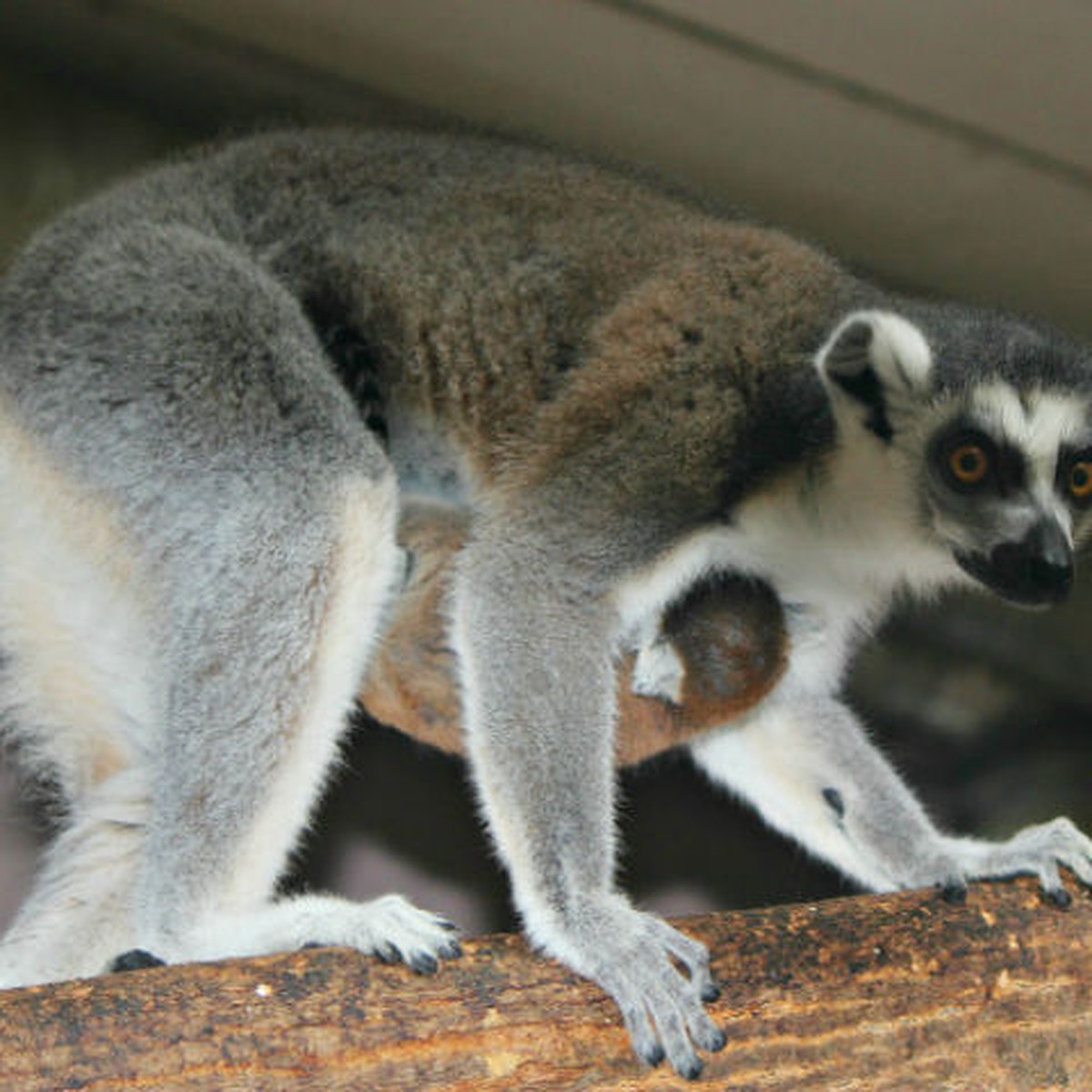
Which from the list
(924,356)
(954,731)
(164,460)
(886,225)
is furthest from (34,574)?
(954,731)

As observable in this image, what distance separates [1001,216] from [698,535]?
215 centimetres

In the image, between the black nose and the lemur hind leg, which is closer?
the lemur hind leg

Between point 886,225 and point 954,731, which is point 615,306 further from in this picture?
point 954,731

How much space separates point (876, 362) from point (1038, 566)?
24.4 inches

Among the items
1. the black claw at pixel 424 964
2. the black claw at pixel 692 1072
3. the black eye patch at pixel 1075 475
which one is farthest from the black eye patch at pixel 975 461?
the black claw at pixel 424 964

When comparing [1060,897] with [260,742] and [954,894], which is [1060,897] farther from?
[260,742]

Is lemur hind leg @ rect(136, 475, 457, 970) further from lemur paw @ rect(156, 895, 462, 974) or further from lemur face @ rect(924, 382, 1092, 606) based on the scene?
lemur face @ rect(924, 382, 1092, 606)

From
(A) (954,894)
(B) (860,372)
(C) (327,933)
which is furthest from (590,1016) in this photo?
(B) (860,372)

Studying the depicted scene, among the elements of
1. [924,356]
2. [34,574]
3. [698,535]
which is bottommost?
[34,574]

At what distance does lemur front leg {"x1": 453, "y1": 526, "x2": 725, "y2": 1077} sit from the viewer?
282cm

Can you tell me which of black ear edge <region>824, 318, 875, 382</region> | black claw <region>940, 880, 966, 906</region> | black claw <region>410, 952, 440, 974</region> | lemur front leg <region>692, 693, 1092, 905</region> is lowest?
lemur front leg <region>692, 693, 1092, 905</region>

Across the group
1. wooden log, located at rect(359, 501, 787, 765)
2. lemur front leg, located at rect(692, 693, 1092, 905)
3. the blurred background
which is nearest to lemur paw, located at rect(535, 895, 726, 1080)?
wooden log, located at rect(359, 501, 787, 765)

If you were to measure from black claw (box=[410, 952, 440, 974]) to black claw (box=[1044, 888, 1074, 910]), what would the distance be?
1193mm

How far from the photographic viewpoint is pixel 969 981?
288 centimetres
